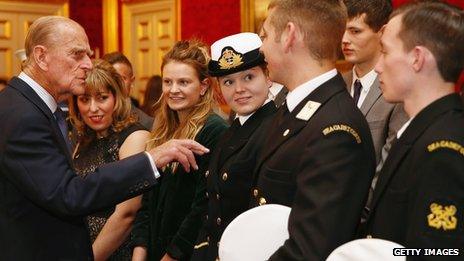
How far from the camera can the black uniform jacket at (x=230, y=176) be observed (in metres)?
2.88

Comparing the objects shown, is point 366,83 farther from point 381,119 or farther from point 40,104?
point 40,104

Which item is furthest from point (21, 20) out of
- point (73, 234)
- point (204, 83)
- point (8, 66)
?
point (73, 234)

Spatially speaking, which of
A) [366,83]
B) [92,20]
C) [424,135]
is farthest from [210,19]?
[424,135]

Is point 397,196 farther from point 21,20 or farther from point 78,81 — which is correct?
point 21,20

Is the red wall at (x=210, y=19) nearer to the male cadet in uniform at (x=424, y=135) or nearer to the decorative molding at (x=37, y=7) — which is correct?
the decorative molding at (x=37, y=7)

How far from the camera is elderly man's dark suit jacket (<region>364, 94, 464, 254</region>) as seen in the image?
182 cm

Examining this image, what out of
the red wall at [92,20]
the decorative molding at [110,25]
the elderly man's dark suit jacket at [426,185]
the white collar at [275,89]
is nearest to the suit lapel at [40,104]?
the elderly man's dark suit jacket at [426,185]

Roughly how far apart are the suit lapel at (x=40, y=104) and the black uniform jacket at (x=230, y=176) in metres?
0.64

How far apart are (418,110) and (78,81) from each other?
1.47 metres

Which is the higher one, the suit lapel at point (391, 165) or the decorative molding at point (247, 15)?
the suit lapel at point (391, 165)

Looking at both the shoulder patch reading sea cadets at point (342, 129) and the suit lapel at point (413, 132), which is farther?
the shoulder patch reading sea cadets at point (342, 129)

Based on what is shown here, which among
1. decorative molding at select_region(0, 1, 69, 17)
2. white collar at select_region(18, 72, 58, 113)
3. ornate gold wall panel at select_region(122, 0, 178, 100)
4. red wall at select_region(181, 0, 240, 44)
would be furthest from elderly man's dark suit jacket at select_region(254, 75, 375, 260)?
decorative molding at select_region(0, 1, 69, 17)

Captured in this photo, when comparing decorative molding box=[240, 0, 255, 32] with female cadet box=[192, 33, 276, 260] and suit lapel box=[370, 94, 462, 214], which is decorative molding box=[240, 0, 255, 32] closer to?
female cadet box=[192, 33, 276, 260]

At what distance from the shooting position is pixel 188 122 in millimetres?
3426
